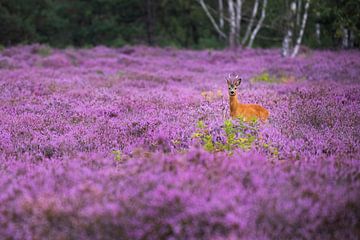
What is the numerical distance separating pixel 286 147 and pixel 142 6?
33941mm

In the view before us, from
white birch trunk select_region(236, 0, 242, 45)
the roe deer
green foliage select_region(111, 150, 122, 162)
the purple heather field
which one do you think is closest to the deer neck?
the roe deer

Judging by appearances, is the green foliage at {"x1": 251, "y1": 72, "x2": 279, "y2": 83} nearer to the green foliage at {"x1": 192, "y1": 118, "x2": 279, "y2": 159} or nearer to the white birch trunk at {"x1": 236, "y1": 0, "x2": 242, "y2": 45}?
the green foliage at {"x1": 192, "y1": 118, "x2": 279, "y2": 159}

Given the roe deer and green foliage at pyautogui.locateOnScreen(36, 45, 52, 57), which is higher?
green foliage at pyautogui.locateOnScreen(36, 45, 52, 57)

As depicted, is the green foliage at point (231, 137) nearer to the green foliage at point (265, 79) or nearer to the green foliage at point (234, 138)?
the green foliage at point (234, 138)

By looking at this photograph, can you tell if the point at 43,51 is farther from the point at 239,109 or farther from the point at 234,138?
the point at 234,138

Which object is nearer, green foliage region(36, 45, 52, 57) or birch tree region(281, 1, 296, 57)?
birch tree region(281, 1, 296, 57)

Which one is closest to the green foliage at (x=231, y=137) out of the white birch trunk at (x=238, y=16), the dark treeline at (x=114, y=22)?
the dark treeline at (x=114, y=22)

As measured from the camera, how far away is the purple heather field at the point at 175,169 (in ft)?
11.9

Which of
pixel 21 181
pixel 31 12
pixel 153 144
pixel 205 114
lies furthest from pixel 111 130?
pixel 31 12

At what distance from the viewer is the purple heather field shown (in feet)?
11.9

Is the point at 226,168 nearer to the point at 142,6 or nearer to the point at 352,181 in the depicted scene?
the point at 352,181

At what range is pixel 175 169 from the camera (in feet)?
14.4

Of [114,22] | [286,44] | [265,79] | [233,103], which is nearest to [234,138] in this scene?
[233,103]

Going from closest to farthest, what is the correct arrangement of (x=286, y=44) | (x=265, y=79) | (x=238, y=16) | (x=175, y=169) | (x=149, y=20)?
(x=175, y=169)
(x=265, y=79)
(x=286, y=44)
(x=238, y=16)
(x=149, y=20)
